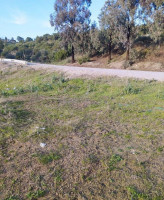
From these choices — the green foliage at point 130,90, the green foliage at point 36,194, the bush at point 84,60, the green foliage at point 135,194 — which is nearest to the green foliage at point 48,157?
the green foliage at point 36,194

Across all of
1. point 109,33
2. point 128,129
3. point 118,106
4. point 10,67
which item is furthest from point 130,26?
point 128,129

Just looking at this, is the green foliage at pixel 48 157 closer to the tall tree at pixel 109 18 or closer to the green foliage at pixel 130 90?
the green foliage at pixel 130 90

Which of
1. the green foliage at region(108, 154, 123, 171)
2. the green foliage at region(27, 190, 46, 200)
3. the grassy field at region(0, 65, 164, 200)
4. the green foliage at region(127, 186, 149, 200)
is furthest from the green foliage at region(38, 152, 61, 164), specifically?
the green foliage at region(127, 186, 149, 200)

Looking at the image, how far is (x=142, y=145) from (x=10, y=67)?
14.7m

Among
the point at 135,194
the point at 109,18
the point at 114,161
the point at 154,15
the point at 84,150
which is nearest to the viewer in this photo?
the point at 135,194

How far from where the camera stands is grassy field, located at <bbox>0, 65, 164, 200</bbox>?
241 cm

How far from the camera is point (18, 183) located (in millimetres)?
2543

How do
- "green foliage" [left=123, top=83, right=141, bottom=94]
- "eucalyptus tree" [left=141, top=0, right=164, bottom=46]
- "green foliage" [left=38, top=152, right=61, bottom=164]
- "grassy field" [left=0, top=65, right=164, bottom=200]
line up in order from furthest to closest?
1. "eucalyptus tree" [left=141, top=0, right=164, bottom=46]
2. "green foliage" [left=123, top=83, right=141, bottom=94]
3. "green foliage" [left=38, top=152, right=61, bottom=164]
4. "grassy field" [left=0, top=65, right=164, bottom=200]

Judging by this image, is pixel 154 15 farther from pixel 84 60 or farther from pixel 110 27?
pixel 84 60

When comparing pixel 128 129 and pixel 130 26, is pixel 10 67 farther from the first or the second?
pixel 128 129

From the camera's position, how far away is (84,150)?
10.8 feet

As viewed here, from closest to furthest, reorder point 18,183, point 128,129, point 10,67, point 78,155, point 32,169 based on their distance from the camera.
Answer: point 18,183, point 32,169, point 78,155, point 128,129, point 10,67

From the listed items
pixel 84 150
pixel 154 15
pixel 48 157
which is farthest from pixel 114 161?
pixel 154 15

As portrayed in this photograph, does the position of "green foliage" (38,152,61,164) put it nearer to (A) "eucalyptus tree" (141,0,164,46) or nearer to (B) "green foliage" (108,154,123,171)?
(B) "green foliage" (108,154,123,171)
